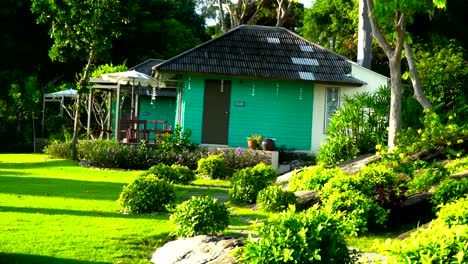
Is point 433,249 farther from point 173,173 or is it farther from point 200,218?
point 173,173

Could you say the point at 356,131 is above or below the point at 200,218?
above

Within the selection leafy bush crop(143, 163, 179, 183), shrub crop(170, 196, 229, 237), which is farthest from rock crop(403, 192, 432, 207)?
leafy bush crop(143, 163, 179, 183)

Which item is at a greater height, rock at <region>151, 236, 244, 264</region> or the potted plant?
the potted plant

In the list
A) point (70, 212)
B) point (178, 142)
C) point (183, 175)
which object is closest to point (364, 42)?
point (178, 142)

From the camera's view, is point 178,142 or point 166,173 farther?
point 178,142

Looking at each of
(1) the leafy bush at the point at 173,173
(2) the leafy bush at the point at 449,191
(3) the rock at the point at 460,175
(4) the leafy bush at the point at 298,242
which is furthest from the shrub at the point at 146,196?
(4) the leafy bush at the point at 298,242

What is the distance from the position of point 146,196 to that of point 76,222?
147cm

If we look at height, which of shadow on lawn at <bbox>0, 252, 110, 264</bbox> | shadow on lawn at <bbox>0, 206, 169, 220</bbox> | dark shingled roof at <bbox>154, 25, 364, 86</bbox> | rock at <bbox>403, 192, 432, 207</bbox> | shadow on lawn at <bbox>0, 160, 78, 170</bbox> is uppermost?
dark shingled roof at <bbox>154, 25, 364, 86</bbox>

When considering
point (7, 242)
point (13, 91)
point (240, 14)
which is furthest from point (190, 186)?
point (240, 14)

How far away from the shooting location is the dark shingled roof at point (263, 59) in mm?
21156

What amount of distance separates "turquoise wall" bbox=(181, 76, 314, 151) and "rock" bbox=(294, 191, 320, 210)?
10.4 metres

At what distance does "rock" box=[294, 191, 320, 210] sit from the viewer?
35.7 ft

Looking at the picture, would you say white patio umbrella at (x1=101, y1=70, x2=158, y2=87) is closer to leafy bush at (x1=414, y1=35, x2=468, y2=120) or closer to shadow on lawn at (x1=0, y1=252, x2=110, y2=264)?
leafy bush at (x1=414, y1=35, x2=468, y2=120)

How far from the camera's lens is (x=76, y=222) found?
9.50m
